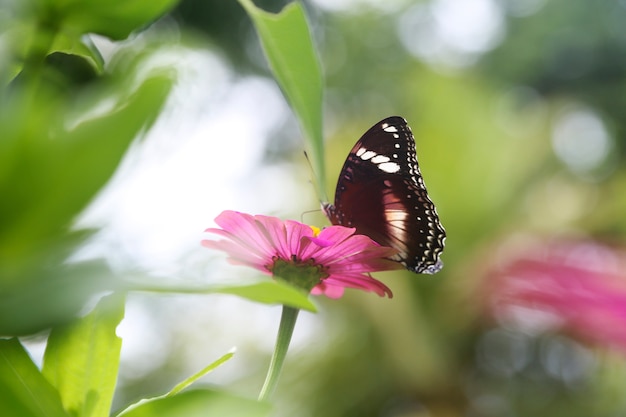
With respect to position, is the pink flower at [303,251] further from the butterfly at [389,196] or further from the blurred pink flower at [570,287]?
the blurred pink flower at [570,287]

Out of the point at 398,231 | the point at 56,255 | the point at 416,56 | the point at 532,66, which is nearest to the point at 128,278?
the point at 56,255

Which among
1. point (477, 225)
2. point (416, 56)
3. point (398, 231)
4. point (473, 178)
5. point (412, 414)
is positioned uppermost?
point (398, 231)

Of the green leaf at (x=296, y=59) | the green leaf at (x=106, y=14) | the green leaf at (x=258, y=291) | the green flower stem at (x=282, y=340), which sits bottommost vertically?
the green flower stem at (x=282, y=340)

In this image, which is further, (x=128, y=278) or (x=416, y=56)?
(x=416, y=56)

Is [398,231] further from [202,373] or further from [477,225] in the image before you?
[477,225]

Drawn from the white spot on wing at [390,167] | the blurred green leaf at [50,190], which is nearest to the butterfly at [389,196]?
the white spot on wing at [390,167]

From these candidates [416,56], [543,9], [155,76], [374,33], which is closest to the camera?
[155,76]
